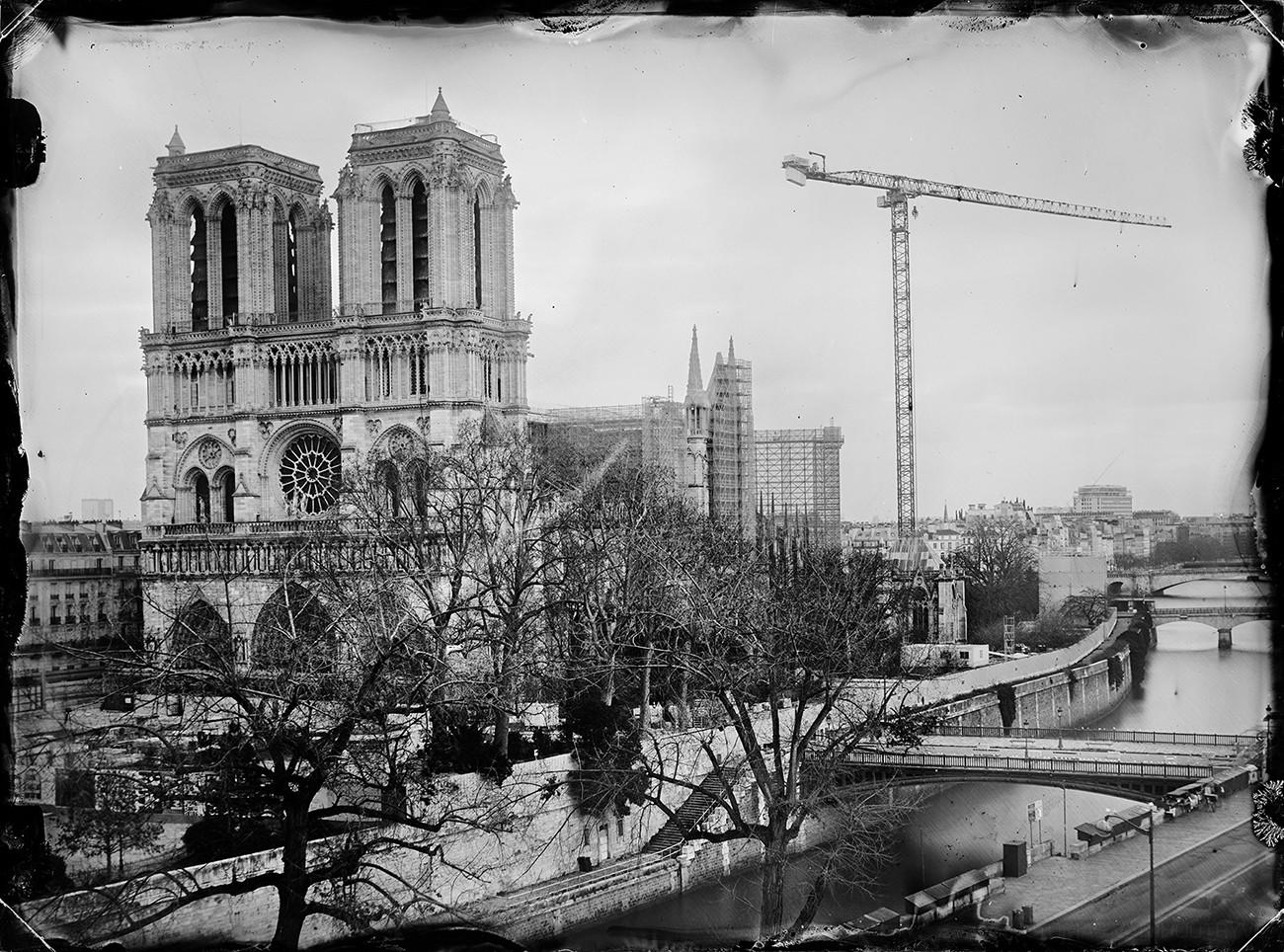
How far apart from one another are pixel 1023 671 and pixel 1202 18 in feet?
46.1

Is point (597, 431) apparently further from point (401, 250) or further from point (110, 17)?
point (110, 17)

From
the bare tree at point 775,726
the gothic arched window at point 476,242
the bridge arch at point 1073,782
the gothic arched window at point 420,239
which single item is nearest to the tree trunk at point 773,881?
the bare tree at point 775,726

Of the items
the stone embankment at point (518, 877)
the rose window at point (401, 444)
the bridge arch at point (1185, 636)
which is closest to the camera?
the stone embankment at point (518, 877)

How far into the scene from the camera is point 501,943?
3883 millimetres

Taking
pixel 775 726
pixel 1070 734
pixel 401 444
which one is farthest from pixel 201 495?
pixel 775 726

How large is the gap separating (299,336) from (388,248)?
179cm

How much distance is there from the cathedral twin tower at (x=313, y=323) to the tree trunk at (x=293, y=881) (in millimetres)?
11128

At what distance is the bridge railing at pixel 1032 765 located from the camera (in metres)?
9.04

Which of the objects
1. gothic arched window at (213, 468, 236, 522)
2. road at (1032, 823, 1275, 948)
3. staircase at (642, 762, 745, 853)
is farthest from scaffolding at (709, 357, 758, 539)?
road at (1032, 823, 1275, 948)

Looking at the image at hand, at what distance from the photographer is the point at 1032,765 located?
35.1ft

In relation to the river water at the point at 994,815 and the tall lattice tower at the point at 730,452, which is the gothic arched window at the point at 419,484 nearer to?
the river water at the point at 994,815

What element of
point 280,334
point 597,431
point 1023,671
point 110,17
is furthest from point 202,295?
point 110,17

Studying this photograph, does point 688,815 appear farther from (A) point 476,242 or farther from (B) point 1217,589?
(A) point 476,242

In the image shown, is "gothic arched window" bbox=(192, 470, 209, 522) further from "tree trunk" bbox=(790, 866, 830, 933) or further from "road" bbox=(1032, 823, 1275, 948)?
"road" bbox=(1032, 823, 1275, 948)
